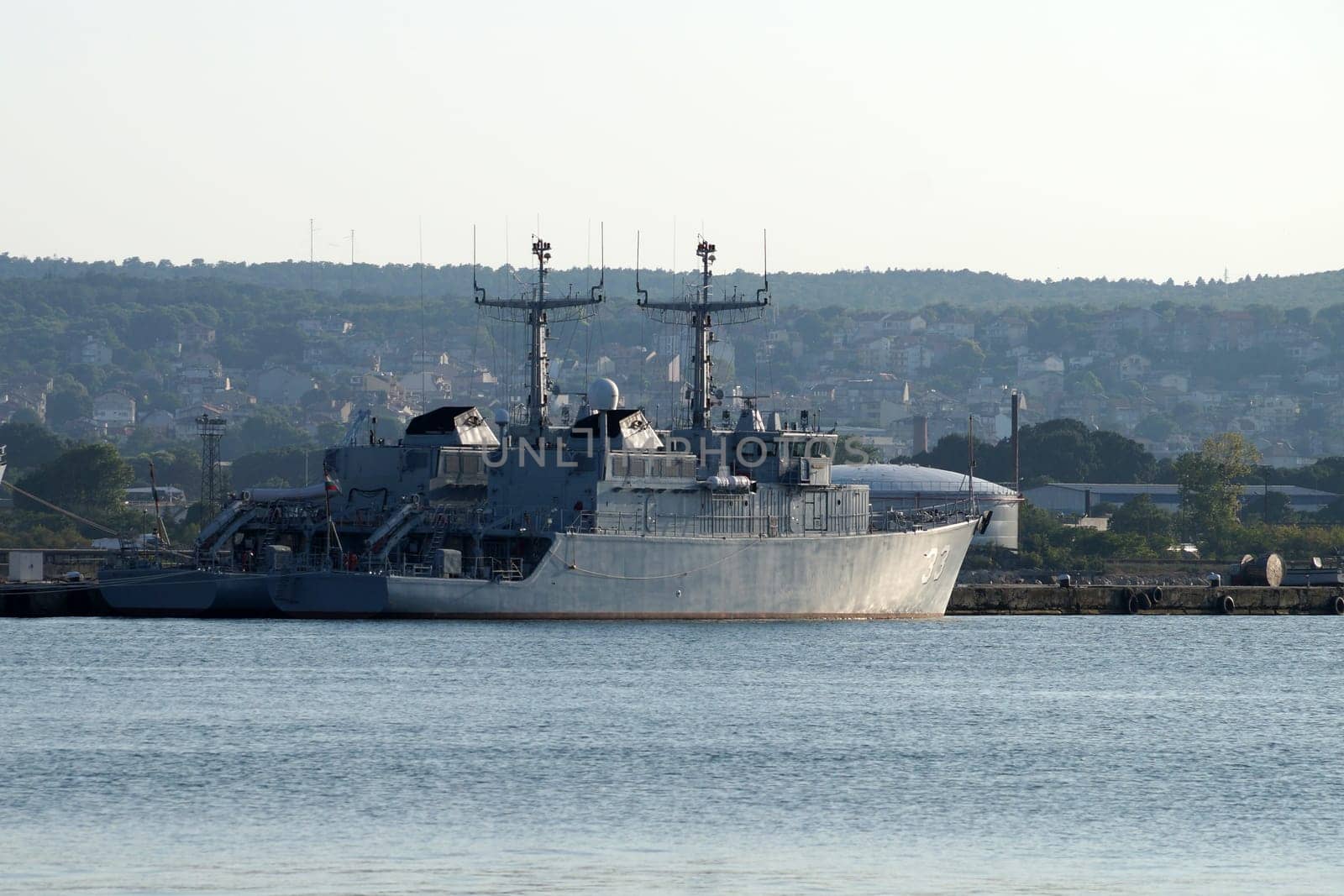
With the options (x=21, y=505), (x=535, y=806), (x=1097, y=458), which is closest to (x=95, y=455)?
(x=21, y=505)

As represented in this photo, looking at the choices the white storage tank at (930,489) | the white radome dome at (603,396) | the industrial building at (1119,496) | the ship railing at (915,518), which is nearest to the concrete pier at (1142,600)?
the ship railing at (915,518)

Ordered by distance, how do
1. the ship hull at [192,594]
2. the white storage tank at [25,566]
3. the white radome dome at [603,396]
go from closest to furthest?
1. the ship hull at [192,594]
2. the white radome dome at [603,396]
3. the white storage tank at [25,566]

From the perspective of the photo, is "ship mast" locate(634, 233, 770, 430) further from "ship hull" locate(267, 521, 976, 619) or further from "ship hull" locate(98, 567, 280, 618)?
"ship hull" locate(98, 567, 280, 618)

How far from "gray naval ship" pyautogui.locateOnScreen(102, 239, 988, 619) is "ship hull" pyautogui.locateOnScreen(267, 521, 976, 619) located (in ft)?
0.16

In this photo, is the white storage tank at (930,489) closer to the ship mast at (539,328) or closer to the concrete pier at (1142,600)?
the concrete pier at (1142,600)

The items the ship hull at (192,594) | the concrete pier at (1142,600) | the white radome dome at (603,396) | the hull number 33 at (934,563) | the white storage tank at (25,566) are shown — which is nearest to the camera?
the ship hull at (192,594)

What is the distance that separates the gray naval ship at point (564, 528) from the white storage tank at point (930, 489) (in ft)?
169

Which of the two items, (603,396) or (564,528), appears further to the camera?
(603,396)

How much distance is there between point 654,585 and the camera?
200ft

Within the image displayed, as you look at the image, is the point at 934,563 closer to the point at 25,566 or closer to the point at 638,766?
the point at 25,566

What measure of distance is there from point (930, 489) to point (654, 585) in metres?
64.9

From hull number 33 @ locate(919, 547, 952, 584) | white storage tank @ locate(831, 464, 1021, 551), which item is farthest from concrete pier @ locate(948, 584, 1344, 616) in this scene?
white storage tank @ locate(831, 464, 1021, 551)

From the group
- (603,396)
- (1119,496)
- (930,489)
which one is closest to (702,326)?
(603,396)

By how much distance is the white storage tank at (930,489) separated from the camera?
392ft
